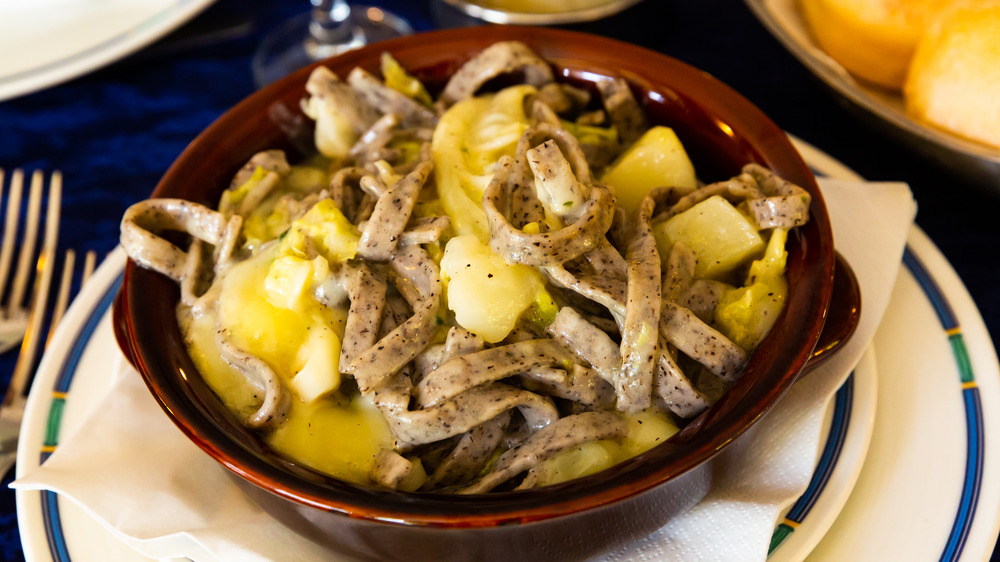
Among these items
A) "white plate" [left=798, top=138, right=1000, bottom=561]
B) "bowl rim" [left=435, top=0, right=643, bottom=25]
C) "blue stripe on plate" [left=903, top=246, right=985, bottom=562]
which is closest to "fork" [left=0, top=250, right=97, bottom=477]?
"bowl rim" [left=435, top=0, right=643, bottom=25]

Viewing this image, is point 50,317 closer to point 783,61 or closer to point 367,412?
point 367,412

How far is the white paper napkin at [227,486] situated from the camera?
1813 millimetres

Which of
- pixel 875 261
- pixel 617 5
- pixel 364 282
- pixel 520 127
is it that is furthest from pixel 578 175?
pixel 617 5

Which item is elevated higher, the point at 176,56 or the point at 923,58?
the point at 923,58

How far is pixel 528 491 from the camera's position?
1.57 m

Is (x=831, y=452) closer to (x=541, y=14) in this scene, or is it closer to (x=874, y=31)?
(x=874, y=31)

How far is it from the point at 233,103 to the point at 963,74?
9.53ft

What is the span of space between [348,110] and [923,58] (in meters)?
2.00

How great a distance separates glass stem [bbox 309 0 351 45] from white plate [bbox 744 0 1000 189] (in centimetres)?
187

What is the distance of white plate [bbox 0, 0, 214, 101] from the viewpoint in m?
3.34

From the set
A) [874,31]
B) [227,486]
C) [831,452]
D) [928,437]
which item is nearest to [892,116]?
[874,31]

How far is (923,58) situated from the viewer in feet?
9.27

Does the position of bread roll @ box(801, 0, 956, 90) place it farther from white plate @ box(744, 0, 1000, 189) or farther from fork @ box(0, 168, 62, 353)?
fork @ box(0, 168, 62, 353)

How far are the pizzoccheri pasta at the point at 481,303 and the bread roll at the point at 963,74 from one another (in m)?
1.03
